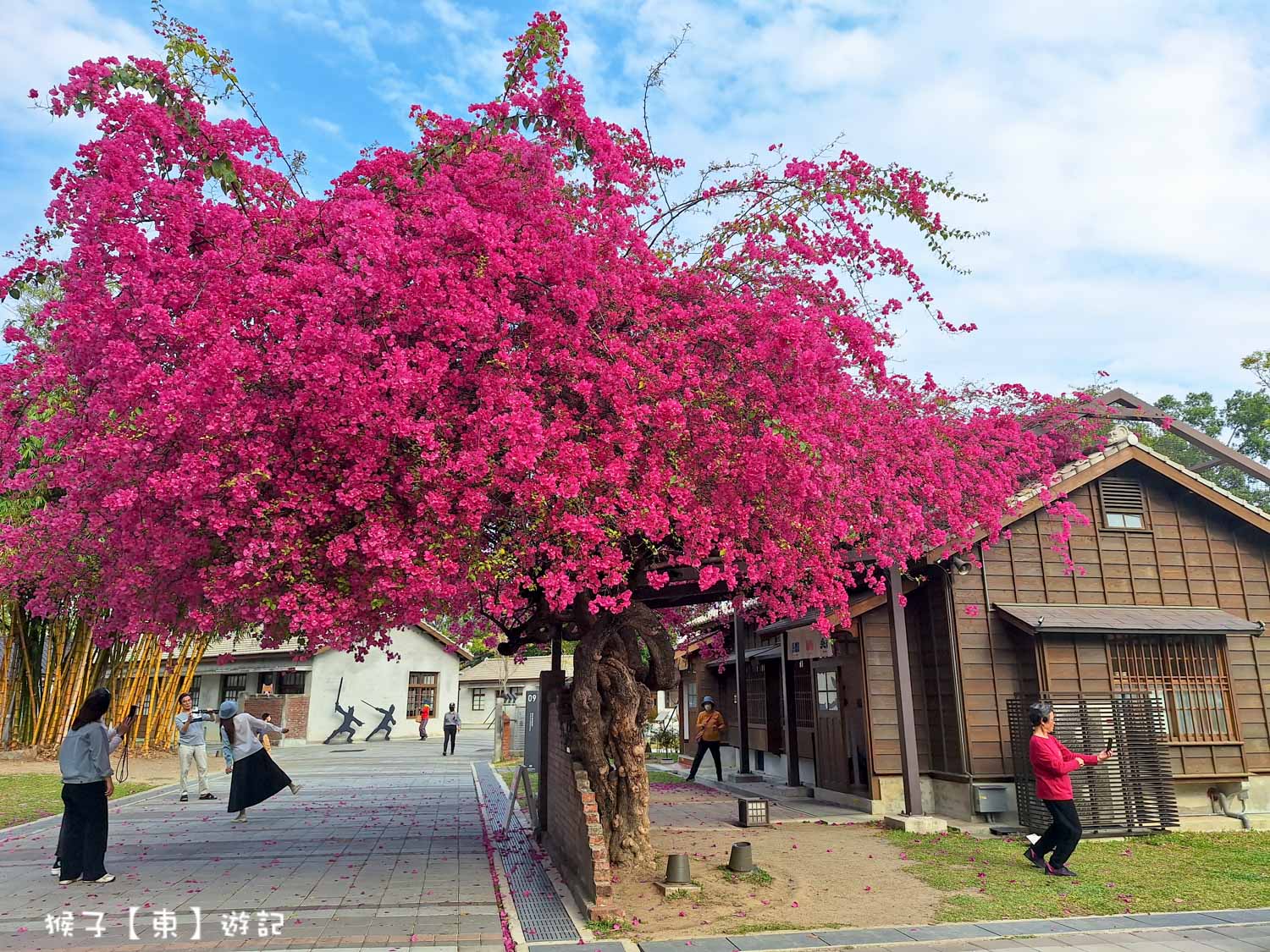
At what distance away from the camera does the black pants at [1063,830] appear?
826cm

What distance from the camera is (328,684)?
3491cm

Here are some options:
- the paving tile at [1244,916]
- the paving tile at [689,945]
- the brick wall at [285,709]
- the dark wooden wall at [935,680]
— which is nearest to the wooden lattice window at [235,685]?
the brick wall at [285,709]

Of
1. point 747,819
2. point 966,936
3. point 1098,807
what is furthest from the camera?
point 747,819

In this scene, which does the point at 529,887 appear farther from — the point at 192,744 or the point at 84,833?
the point at 192,744

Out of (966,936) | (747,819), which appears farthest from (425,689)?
(966,936)

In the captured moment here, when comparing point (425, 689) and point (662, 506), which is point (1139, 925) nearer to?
point (662, 506)

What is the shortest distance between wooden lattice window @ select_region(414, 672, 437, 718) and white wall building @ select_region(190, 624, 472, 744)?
38 mm

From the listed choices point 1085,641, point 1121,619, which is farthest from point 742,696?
point 1121,619

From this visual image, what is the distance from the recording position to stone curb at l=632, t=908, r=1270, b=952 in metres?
6.16

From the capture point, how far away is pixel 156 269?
6.78m

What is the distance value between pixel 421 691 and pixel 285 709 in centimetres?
692

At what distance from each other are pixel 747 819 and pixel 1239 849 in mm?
5629

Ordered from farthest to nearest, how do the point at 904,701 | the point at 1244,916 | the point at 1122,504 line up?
the point at 1122,504 < the point at 904,701 < the point at 1244,916

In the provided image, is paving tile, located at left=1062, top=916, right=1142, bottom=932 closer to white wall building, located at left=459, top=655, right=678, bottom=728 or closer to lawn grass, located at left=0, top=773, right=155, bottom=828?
lawn grass, located at left=0, top=773, right=155, bottom=828
